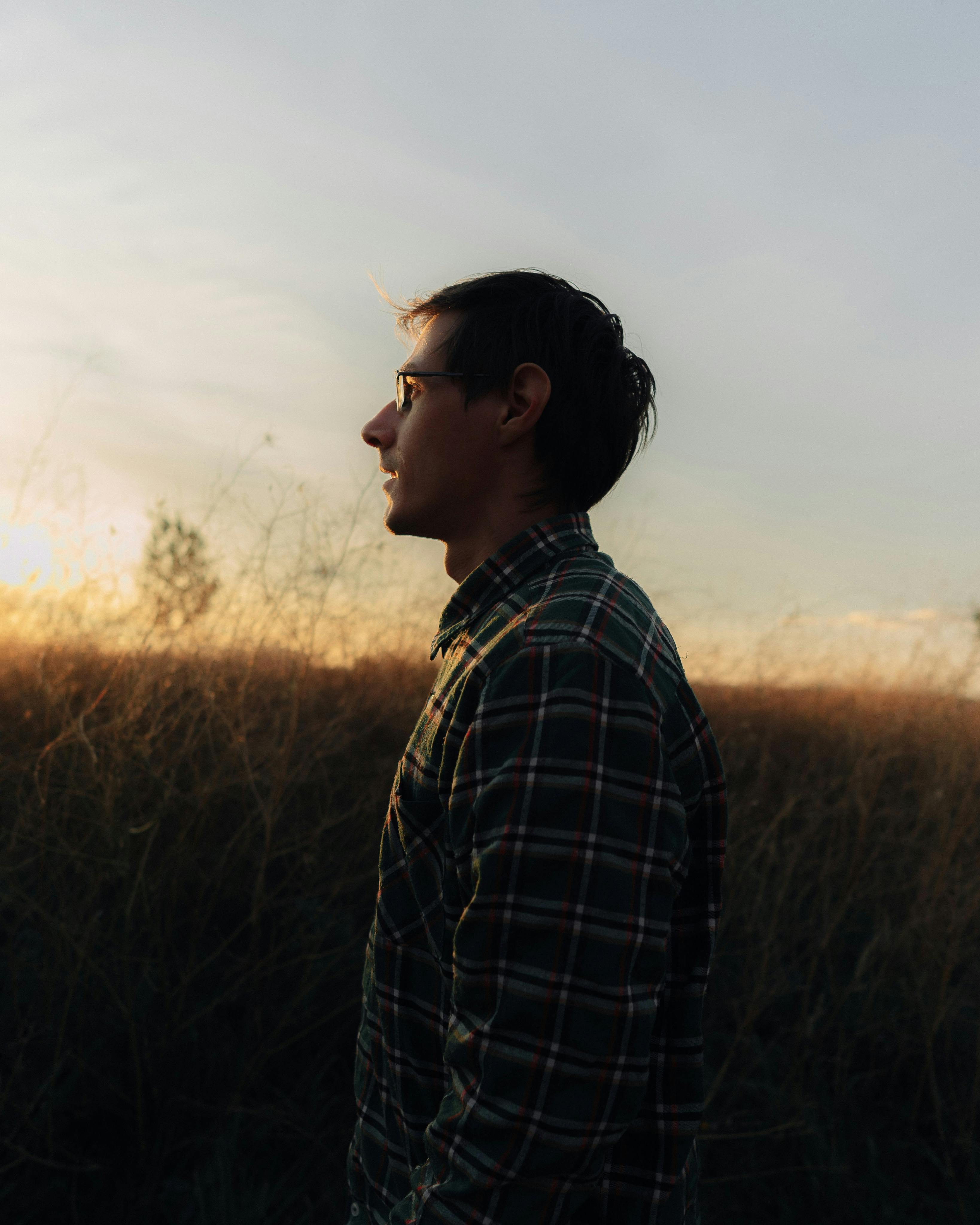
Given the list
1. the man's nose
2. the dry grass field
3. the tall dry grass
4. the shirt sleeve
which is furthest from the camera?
the tall dry grass

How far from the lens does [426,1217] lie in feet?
2.57

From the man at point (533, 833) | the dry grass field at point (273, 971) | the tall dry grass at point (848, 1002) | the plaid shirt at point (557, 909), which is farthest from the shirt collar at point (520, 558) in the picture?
the tall dry grass at point (848, 1002)

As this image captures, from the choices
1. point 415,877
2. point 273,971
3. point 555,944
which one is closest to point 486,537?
point 415,877

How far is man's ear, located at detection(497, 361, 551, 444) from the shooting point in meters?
1.16

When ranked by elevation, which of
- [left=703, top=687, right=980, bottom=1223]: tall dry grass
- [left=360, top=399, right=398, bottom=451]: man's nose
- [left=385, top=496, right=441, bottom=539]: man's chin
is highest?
[left=360, top=399, right=398, bottom=451]: man's nose

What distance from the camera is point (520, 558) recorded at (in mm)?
1089

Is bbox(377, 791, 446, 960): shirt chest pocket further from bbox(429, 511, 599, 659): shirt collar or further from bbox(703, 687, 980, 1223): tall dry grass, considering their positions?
bbox(703, 687, 980, 1223): tall dry grass

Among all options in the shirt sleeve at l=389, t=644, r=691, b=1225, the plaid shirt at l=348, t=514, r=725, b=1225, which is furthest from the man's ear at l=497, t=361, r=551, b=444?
the shirt sleeve at l=389, t=644, r=691, b=1225

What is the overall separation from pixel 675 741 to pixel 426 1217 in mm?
524

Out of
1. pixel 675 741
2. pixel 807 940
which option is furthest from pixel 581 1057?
pixel 807 940

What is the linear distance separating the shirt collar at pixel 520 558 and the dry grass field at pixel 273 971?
73.2 inches

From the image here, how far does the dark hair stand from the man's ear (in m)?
0.03

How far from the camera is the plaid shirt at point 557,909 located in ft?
2.44

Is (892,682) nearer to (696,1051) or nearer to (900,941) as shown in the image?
(900,941)
